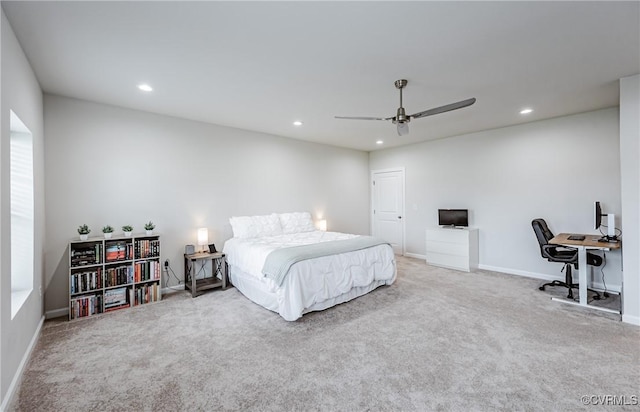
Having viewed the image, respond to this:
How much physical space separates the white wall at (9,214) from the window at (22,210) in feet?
0.31

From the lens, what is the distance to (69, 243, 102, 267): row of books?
320cm

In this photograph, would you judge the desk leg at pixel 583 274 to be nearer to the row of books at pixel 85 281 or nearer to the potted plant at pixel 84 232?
the row of books at pixel 85 281

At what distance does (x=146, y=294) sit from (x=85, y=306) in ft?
2.00

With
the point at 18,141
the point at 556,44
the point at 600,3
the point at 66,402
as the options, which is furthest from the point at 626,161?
the point at 18,141

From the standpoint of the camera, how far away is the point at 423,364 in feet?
7.42

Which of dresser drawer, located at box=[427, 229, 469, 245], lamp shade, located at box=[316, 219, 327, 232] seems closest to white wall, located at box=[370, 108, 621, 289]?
dresser drawer, located at box=[427, 229, 469, 245]

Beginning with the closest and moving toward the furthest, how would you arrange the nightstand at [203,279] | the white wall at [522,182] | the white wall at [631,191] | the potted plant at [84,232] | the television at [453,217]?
the white wall at [631,191] < the potted plant at [84,232] < the nightstand at [203,279] < the white wall at [522,182] < the television at [453,217]

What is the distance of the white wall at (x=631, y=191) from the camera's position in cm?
289

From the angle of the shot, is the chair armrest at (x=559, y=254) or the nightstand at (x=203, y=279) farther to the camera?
the nightstand at (x=203, y=279)

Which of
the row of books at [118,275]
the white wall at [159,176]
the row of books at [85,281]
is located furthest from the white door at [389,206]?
the row of books at [85,281]

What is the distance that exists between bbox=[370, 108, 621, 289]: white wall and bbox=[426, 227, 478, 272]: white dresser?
32cm

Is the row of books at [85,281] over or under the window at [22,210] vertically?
under

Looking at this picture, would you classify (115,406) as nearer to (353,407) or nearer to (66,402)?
(66,402)

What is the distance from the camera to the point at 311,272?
321cm
